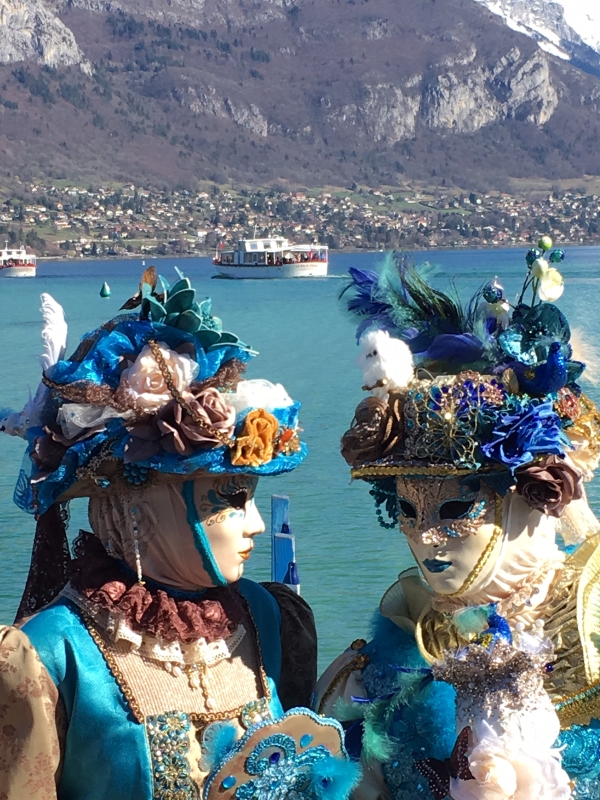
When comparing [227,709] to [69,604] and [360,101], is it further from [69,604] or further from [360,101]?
[360,101]

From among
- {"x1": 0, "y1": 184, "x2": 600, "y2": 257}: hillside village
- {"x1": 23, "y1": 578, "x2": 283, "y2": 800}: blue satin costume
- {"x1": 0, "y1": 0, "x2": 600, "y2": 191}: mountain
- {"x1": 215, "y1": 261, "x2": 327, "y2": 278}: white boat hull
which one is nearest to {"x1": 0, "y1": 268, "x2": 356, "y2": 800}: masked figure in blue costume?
{"x1": 23, "y1": 578, "x2": 283, "y2": 800}: blue satin costume

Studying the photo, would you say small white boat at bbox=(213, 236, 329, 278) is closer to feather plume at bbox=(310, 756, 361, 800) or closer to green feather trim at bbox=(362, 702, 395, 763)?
green feather trim at bbox=(362, 702, 395, 763)

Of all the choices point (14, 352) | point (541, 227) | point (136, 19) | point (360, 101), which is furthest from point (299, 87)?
point (14, 352)

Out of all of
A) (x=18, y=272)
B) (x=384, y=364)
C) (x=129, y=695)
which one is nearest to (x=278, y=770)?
(x=129, y=695)

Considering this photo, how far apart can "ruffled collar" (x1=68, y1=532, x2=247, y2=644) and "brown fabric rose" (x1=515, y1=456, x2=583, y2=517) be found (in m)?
0.77

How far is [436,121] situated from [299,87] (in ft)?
72.2

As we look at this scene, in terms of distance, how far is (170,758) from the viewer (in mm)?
2631

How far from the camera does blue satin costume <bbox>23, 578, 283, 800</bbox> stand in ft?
8.55

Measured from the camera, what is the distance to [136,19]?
200 meters

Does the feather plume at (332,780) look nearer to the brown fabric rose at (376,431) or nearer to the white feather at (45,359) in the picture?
the brown fabric rose at (376,431)

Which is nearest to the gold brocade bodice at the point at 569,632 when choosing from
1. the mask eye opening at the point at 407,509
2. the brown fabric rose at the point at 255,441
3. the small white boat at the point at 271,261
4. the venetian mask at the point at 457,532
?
the venetian mask at the point at 457,532

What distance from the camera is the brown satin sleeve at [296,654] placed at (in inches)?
121

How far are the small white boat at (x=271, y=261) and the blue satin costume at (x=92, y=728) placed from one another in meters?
65.9

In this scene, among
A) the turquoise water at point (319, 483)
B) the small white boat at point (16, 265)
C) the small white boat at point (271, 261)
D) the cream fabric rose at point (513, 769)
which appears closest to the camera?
the cream fabric rose at point (513, 769)
